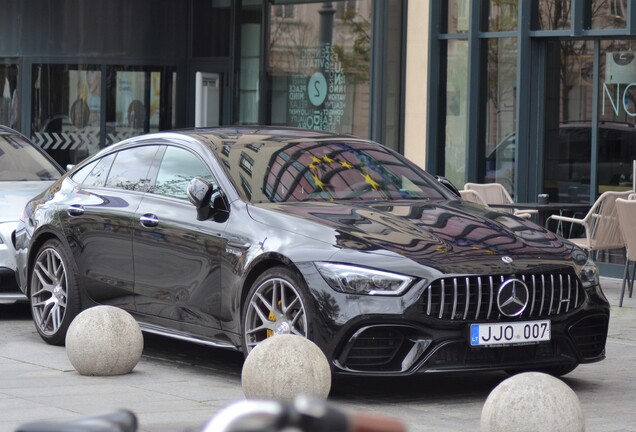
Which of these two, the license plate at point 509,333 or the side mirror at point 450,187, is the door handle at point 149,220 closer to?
the side mirror at point 450,187

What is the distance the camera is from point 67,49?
22.0 metres

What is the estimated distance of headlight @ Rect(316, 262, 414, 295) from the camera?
7.43 m

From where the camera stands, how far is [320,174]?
8758mm

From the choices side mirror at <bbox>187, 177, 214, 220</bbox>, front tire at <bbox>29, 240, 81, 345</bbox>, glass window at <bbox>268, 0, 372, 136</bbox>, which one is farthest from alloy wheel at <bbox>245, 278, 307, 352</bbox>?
glass window at <bbox>268, 0, 372, 136</bbox>

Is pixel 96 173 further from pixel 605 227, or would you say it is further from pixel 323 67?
pixel 323 67

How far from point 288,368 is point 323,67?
40.3 feet

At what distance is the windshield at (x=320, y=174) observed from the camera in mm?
8570

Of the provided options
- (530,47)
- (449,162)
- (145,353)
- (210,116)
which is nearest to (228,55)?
(210,116)

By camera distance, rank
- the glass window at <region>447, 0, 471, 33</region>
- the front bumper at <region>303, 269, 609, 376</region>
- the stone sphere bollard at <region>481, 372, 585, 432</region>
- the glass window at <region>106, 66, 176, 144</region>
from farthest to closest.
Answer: the glass window at <region>106, 66, 176, 144</region> < the glass window at <region>447, 0, 471, 33</region> < the front bumper at <region>303, 269, 609, 376</region> < the stone sphere bollard at <region>481, 372, 585, 432</region>

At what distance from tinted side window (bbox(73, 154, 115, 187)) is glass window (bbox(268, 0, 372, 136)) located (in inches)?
329

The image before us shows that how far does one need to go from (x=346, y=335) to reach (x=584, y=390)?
170 cm

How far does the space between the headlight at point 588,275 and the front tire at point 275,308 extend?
1.62m

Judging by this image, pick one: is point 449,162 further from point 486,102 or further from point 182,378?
point 182,378

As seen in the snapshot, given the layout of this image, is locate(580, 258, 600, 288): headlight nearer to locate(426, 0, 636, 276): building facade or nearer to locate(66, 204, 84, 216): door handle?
locate(66, 204, 84, 216): door handle
